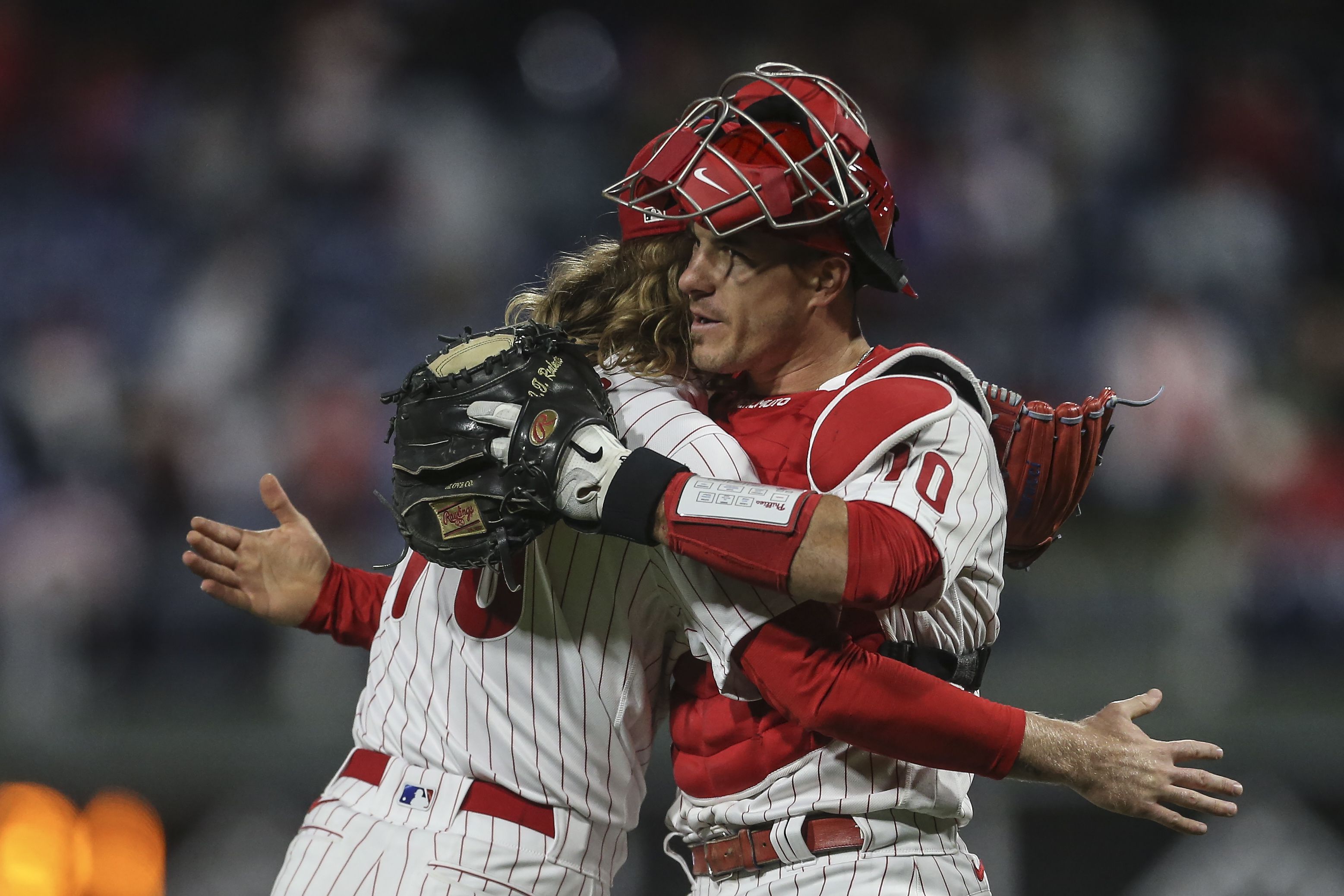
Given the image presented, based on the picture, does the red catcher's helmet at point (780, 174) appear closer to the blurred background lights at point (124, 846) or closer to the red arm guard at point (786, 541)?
the red arm guard at point (786, 541)

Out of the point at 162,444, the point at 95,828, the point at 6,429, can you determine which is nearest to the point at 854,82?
the point at 162,444

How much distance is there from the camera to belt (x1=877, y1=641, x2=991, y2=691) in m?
2.20

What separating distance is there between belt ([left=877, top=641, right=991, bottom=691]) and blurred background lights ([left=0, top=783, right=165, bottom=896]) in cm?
333

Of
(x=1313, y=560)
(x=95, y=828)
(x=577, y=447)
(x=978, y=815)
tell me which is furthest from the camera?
(x=1313, y=560)

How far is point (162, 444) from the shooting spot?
592 cm

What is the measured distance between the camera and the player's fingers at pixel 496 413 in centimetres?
197

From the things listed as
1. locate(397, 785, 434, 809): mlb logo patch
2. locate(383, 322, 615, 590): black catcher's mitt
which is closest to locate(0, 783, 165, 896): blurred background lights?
locate(397, 785, 434, 809): mlb logo patch

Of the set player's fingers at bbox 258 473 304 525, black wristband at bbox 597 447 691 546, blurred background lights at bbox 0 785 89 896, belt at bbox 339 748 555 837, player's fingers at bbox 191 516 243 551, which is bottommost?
blurred background lights at bbox 0 785 89 896

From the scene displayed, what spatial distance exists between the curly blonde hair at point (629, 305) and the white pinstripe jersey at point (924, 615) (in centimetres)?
25

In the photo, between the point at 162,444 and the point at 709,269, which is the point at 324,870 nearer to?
the point at 709,269

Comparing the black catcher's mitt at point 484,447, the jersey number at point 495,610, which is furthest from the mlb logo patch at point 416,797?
the black catcher's mitt at point 484,447

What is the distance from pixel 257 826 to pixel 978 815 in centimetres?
252

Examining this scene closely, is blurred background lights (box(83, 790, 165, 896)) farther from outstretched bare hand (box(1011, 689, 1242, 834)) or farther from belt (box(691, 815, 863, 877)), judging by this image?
outstretched bare hand (box(1011, 689, 1242, 834))

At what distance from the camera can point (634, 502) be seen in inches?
75.9
